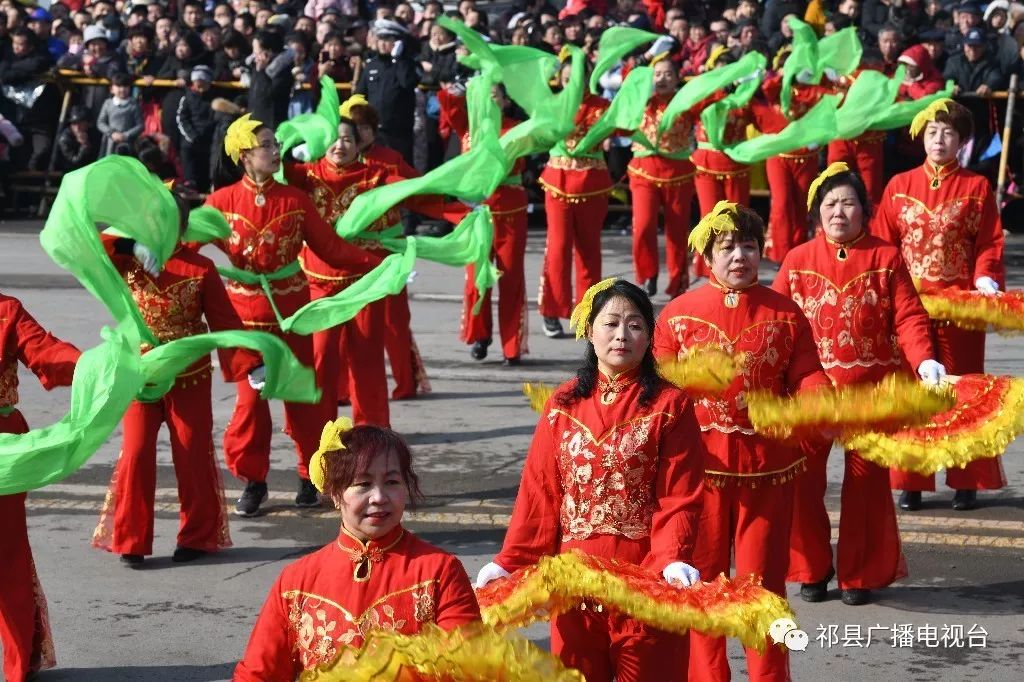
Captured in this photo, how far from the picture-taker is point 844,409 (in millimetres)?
5715

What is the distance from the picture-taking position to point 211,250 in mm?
17094

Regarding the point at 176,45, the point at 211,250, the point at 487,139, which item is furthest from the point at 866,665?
the point at 176,45

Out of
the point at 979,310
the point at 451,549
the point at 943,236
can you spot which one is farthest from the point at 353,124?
the point at 979,310

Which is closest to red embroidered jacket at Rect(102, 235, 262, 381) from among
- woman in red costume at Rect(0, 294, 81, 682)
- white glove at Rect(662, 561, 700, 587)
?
woman in red costume at Rect(0, 294, 81, 682)

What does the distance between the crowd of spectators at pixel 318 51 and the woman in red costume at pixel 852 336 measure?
27.8 ft

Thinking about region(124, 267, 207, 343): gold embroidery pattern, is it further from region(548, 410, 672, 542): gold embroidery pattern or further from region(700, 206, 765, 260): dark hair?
region(548, 410, 672, 542): gold embroidery pattern

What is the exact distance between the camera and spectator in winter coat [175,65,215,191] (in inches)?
728

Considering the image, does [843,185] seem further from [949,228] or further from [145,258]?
[145,258]

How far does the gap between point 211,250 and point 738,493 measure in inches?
462

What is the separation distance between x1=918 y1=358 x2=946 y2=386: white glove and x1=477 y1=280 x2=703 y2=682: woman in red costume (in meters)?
1.86

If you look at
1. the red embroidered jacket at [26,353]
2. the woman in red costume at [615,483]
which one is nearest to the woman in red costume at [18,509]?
the red embroidered jacket at [26,353]

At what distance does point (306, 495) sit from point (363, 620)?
4.66 metres

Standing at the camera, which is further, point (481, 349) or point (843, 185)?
point (481, 349)

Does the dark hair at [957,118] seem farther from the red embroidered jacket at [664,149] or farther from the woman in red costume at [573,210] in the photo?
the red embroidered jacket at [664,149]
